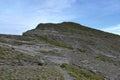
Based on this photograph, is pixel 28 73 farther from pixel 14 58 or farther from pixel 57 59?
pixel 57 59

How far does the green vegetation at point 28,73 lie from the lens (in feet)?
124

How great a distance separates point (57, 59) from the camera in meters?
57.9

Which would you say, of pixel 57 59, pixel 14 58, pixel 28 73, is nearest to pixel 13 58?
pixel 14 58

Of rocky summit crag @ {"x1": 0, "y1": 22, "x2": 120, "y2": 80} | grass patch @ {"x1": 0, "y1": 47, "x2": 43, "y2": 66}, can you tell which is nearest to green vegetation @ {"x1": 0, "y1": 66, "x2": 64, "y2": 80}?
rocky summit crag @ {"x1": 0, "y1": 22, "x2": 120, "y2": 80}

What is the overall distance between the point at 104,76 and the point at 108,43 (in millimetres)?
42986

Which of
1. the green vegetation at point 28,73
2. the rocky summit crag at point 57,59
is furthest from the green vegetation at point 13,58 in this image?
the green vegetation at point 28,73

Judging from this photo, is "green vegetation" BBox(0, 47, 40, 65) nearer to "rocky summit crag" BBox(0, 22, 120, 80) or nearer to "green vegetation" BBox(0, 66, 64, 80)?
"rocky summit crag" BBox(0, 22, 120, 80)

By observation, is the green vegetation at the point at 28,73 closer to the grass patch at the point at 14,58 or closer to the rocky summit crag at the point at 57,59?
the rocky summit crag at the point at 57,59

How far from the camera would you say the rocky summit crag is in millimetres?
41562

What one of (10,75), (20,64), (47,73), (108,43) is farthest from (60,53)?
(108,43)

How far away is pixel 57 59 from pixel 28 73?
1840cm

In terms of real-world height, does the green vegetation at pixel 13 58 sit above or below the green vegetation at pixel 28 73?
above

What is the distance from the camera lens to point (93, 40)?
95.4 m

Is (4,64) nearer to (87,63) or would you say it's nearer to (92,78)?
(92,78)
